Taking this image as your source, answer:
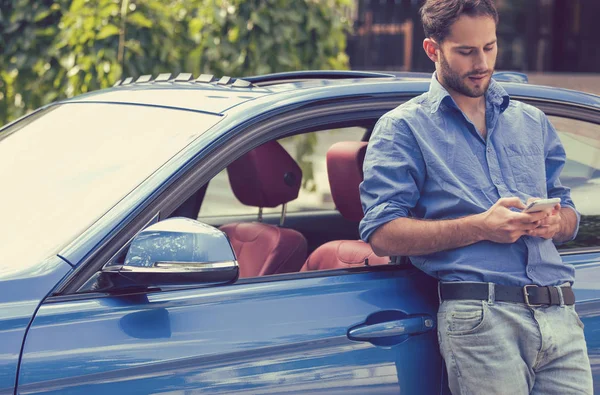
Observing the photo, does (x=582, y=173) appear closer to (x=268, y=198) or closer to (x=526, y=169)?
(x=526, y=169)

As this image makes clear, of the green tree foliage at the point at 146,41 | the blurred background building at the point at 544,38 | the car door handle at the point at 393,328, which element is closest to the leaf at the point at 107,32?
the green tree foliage at the point at 146,41

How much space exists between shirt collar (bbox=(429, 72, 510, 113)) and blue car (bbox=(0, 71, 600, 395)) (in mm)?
248

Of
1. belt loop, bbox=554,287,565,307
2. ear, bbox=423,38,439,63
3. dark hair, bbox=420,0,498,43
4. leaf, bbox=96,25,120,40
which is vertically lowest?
belt loop, bbox=554,287,565,307

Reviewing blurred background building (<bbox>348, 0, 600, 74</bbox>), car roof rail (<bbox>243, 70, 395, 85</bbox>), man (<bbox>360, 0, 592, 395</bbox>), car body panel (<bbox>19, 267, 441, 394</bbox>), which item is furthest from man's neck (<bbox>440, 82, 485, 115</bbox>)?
blurred background building (<bbox>348, 0, 600, 74</bbox>)

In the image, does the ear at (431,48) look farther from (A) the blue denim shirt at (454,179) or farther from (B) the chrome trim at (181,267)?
(B) the chrome trim at (181,267)

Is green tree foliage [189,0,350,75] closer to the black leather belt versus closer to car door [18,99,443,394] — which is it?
car door [18,99,443,394]

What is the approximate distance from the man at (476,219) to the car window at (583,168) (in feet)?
1.49

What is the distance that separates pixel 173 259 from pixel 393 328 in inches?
24.0

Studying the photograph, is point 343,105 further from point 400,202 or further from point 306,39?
point 306,39

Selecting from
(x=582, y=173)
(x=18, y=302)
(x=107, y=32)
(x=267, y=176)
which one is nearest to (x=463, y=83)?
(x=582, y=173)

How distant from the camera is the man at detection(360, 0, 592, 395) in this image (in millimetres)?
2309

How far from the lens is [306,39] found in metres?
5.70

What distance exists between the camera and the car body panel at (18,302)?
2027mm

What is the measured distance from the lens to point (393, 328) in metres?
2.41
